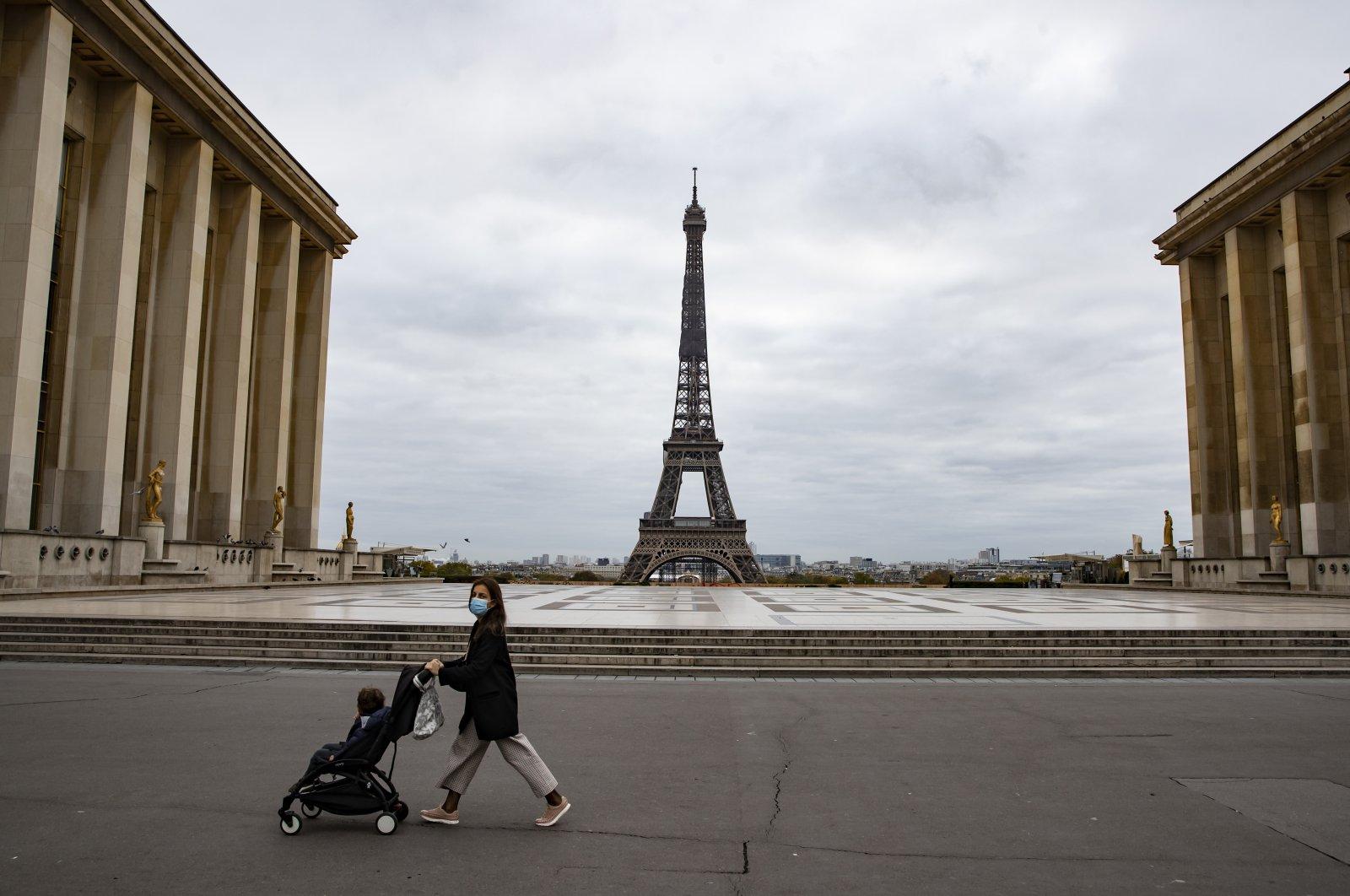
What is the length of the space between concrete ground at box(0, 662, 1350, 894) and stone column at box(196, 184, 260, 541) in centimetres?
2645

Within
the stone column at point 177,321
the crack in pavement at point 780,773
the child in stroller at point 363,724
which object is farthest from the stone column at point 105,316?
the child in stroller at point 363,724

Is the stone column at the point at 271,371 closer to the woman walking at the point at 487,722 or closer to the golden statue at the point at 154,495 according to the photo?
the golden statue at the point at 154,495

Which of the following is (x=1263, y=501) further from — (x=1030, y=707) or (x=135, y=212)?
(x=135, y=212)

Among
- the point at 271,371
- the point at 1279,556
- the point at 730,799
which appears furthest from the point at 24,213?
the point at 1279,556

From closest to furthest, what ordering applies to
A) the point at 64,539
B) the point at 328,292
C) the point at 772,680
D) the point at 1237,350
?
the point at 772,680 < the point at 64,539 < the point at 1237,350 < the point at 328,292

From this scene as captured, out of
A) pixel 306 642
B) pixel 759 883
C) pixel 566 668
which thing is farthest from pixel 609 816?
pixel 306 642

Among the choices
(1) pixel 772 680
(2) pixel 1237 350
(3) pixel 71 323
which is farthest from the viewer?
(2) pixel 1237 350

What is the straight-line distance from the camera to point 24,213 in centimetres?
2462

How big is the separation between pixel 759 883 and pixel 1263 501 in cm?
4155

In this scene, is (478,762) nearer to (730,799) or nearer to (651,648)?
(730,799)

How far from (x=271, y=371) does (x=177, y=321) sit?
27.6ft

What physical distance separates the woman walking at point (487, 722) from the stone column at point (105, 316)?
26.6 m

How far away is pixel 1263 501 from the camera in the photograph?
3859 cm

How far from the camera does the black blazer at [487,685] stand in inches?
234
